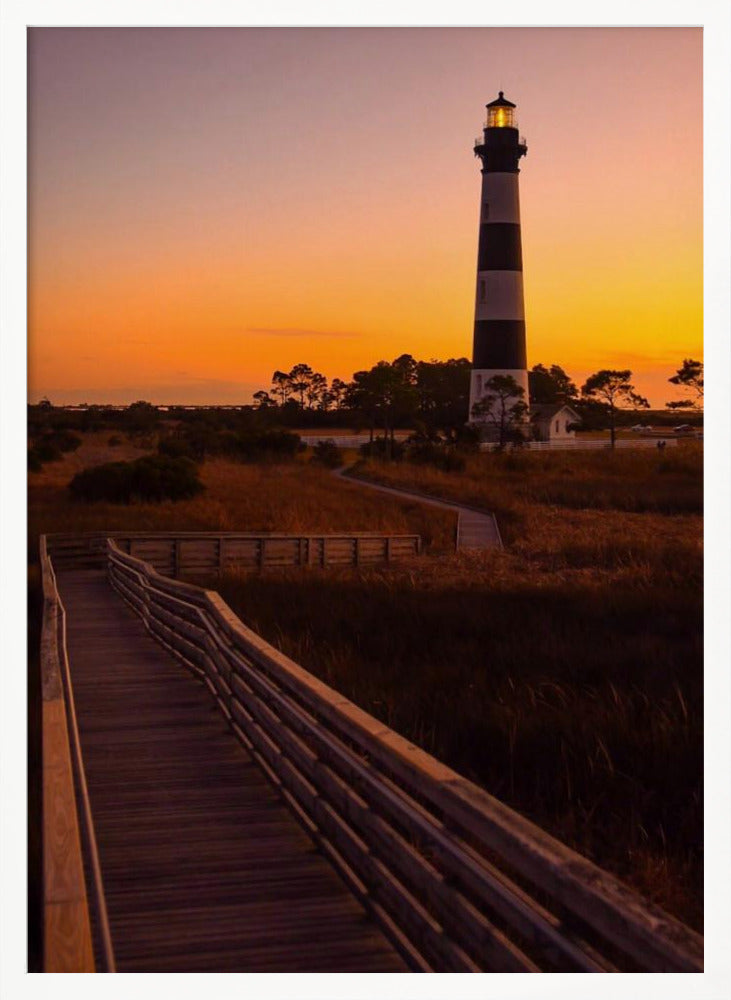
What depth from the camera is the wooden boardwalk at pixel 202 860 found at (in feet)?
11.3

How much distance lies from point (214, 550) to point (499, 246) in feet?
51.2

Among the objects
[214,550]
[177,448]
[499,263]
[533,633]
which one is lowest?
[533,633]

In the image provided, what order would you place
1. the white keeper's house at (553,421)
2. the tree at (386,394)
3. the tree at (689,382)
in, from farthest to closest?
the white keeper's house at (553,421) < the tree at (386,394) < the tree at (689,382)

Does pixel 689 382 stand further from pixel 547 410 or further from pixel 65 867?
pixel 65 867

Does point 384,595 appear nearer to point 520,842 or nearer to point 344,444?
point 520,842

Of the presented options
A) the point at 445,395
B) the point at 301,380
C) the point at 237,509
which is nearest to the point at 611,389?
the point at 445,395

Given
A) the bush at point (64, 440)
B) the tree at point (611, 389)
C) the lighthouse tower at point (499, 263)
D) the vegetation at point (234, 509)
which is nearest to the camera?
the vegetation at point (234, 509)

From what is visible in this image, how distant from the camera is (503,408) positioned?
98.1 ft

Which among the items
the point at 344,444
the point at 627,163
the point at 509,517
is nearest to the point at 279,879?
the point at 627,163

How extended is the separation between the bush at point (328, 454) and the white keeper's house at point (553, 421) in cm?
685

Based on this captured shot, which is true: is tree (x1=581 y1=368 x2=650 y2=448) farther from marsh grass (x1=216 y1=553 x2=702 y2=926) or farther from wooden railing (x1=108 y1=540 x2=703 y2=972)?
wooden railing (x1=108 y1=540 x2=703 y2=972)

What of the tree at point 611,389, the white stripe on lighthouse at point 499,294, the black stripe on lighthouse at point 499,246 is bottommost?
the tree at point 611,389

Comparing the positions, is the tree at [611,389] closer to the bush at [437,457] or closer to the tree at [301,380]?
the bush at [437,457]

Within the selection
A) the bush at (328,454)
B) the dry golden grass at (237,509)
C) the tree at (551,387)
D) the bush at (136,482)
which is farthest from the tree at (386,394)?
the tree at (551,387)
